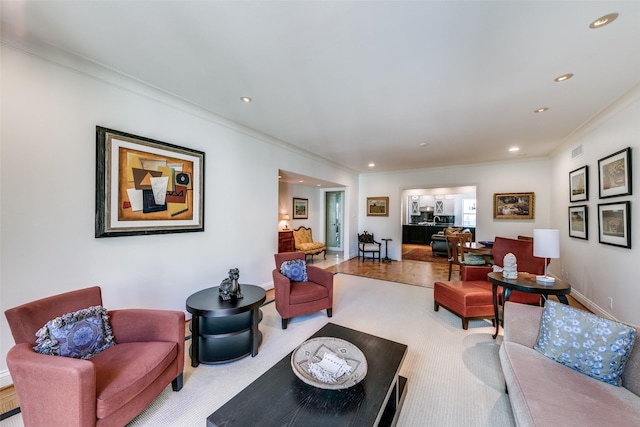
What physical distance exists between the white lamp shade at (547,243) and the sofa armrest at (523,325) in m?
0.93

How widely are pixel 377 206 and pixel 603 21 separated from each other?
235 inches

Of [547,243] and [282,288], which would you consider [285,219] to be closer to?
[282,288]

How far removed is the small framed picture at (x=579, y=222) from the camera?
3640mm

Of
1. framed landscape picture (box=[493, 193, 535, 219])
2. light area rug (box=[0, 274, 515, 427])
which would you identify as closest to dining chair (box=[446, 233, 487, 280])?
light area rug (box=[0, 274, 515, 427])

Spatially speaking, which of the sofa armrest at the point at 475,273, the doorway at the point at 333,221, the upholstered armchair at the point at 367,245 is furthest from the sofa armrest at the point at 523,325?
the doorway at the point at 333,221

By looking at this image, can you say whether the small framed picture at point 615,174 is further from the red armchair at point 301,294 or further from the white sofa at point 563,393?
the red armchair at point 301,294

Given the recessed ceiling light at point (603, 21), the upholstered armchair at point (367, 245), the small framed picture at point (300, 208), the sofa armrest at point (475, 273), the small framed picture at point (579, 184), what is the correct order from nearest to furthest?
1. the recessed ceiling light at point (603, 21)
2. the sofa armrest at point (475, 273)
3. the small framed picture at point (579, 184)
4. the upholstered armchair at point (367, 245)
5. the small framed picture at point (300, 208)

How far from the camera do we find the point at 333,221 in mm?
8500

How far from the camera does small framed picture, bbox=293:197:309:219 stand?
7.58m

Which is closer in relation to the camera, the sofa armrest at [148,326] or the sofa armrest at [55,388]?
the sofa armrest at [55,388]

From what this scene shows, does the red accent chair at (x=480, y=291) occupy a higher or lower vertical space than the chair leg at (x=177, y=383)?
higher

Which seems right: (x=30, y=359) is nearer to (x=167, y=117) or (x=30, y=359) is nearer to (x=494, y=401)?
(x=167, y=117)

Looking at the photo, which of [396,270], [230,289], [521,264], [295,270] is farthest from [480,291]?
[396,270]

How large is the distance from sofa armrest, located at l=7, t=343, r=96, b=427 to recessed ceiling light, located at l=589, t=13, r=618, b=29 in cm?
376
